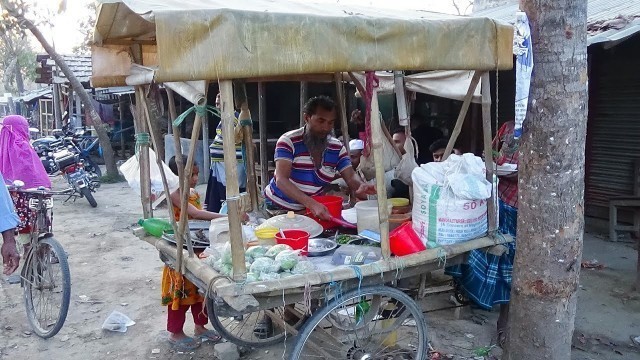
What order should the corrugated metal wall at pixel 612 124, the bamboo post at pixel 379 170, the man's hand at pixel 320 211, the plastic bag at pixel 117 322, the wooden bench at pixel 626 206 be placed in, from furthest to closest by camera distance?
the corrugated metal wall at pixel 612 124
the wooden bench at pixel 626 206
the plastic bag at pixel 117 322
the man's hand at pixel 320 211
the bamboo post at pixel 379 170

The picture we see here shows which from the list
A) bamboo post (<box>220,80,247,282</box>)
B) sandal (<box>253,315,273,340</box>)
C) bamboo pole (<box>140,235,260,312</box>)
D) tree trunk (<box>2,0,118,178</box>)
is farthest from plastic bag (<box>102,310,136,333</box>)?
tree trunk (<box>2,0,118,178</box>)

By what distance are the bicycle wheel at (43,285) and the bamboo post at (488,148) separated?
331 centimetres

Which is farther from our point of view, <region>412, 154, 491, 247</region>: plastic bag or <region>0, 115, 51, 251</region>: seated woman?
<region>0, 115, 51, 251</region>: seated woman

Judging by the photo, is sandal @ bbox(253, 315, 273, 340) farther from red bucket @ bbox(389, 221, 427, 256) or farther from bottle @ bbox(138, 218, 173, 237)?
red bucket @ bbox(389, 221, 427, 256)

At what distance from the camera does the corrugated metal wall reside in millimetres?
6496

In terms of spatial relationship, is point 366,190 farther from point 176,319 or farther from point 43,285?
point 43,285

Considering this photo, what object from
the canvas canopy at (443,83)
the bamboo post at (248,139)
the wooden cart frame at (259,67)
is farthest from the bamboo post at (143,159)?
the canvas canopy at (443,83)

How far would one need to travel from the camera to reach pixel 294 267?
2543 mm

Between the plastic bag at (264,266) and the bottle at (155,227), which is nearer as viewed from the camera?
the plastic bag at (264,266)

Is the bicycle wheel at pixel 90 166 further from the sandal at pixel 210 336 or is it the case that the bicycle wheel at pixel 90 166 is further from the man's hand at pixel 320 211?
the man's hand at pixel 320 211

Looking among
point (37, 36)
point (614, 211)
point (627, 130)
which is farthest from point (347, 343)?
point (37, 36)

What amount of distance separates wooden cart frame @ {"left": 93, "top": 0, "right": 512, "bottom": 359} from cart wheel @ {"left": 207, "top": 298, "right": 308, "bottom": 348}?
0.87m

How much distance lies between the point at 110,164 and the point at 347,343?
10914 millimetres

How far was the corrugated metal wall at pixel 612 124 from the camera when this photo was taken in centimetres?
650
